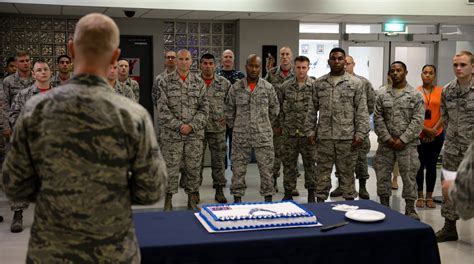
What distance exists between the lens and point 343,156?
17.8 feet

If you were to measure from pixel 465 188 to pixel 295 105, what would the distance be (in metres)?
4.40

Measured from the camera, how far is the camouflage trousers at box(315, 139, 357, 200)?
17.8 feet

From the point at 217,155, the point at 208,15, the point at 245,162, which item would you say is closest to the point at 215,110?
the point at 217,155

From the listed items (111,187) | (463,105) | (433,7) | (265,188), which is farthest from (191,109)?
(433,7)

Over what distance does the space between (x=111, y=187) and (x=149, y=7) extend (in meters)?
6.60

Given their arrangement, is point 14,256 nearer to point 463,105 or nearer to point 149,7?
point 463,105

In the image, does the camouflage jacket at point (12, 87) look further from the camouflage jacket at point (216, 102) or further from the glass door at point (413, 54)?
the glass door at point (413, 54)

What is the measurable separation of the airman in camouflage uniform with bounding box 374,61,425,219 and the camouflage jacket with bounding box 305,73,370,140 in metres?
0.17

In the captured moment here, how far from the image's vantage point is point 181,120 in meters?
5.63

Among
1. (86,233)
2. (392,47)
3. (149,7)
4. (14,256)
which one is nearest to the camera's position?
(86,233)

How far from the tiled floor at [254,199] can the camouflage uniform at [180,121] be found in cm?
48

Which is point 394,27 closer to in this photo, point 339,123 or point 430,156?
point 430,156

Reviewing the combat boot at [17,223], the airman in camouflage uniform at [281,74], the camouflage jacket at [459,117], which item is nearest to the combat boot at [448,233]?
the camouflage jacket at [459,117]

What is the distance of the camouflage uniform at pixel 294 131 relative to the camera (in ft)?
20.3
